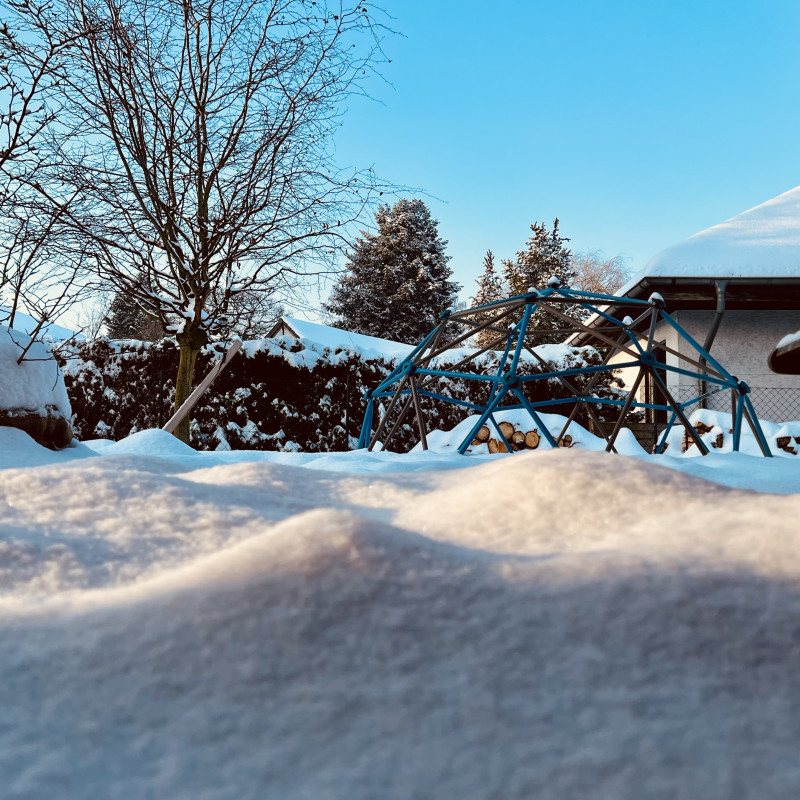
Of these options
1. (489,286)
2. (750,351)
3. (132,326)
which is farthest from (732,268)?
(132,326)

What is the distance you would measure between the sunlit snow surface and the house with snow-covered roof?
7.42m

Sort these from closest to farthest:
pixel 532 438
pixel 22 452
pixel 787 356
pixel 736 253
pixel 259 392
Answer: pixel 22 452, pixel 787 356, pixel 532 438, pixel 259 392, pixel 736 253

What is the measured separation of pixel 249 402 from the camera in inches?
285

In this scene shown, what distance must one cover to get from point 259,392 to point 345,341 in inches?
72.7

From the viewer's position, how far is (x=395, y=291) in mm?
19828

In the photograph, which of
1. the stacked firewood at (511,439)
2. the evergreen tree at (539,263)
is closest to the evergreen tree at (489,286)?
the evergreen tree at (539,263)

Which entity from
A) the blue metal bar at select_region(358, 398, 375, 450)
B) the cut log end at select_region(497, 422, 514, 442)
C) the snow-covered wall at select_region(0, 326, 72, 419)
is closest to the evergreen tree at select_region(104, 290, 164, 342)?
the cut log end at select_region(497, 422, 514, 442)

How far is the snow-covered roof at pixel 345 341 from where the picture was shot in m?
7.79

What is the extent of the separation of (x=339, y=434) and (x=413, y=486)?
6.00 metres

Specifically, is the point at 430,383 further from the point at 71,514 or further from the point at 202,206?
the point at 71,514

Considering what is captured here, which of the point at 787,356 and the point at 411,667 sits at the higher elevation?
the point at 787,356

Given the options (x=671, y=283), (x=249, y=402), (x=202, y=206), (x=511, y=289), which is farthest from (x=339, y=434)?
(x=511, y=289)

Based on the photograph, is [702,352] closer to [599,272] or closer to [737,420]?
[737,420]

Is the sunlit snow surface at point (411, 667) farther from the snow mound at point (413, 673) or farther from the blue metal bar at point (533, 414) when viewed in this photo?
the blue metal bar at point (533, 414)
